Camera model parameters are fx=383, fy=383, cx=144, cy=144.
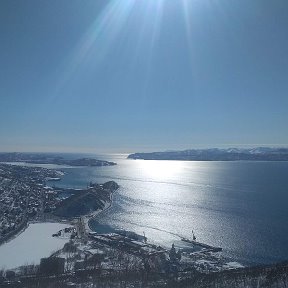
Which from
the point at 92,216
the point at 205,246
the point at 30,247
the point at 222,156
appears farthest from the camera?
the point at 222,156

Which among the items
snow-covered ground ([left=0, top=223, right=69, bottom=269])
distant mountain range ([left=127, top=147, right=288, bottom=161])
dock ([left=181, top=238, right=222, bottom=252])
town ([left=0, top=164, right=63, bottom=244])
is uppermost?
distant mountain range ([left=127, top=147, right=288, bottom=161])

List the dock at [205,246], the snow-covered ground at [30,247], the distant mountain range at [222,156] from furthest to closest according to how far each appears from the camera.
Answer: the distant mountain range at [222,156], the dock at [205,246], the snow-covered ground at [30,247]

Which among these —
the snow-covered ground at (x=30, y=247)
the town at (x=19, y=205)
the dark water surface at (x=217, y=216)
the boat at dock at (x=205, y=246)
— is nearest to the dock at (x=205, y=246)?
the boat at dock at (x=205, y=246)

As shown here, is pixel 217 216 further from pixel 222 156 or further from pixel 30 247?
pixel 222 156

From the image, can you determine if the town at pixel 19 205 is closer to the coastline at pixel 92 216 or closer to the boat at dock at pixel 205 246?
the coastline at pixel 92 216

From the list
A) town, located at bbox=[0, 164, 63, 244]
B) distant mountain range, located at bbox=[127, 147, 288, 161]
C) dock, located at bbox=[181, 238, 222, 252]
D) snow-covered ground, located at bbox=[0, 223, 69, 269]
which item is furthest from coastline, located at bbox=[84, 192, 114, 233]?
distant mountain range, located at bbox=[127, 147, 288, 161]

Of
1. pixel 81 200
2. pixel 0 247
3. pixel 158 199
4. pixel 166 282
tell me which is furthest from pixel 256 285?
pixel 158 199

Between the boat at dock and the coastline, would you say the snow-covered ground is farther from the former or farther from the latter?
the boat at dock

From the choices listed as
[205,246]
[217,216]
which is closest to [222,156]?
[217,216]
